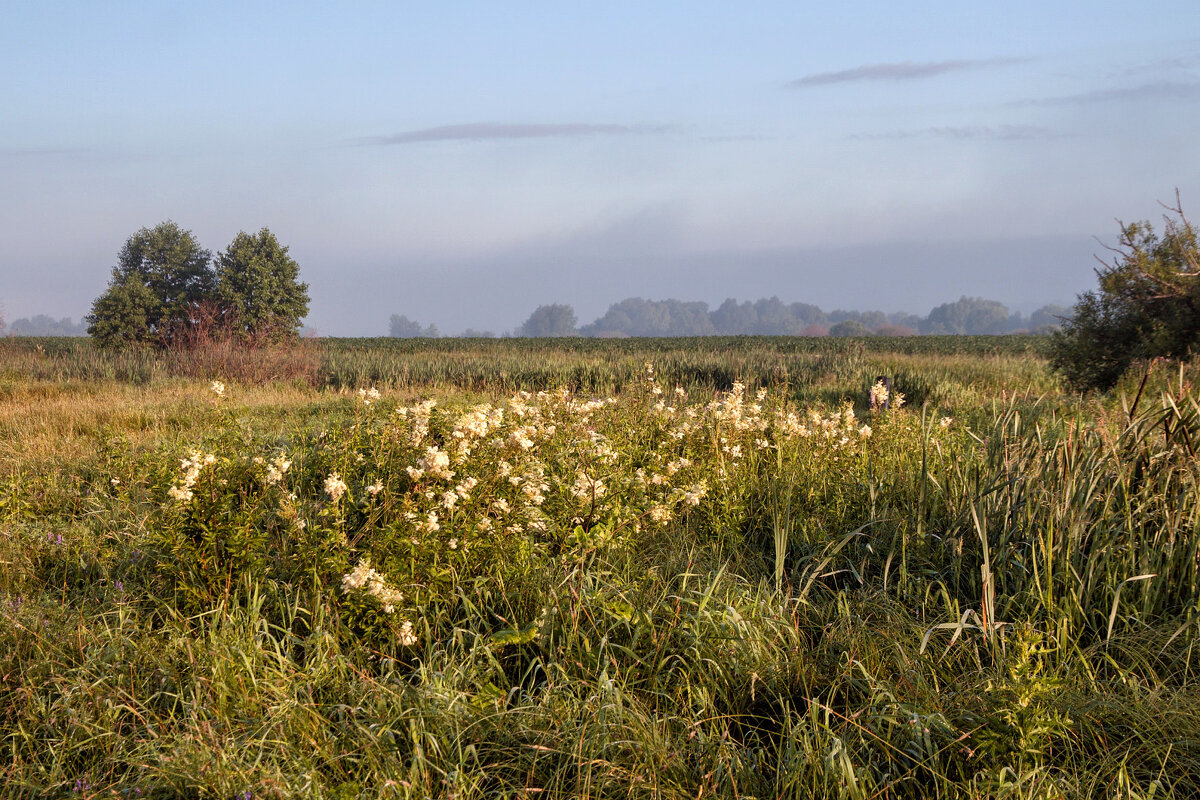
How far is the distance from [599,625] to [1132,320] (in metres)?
11.7

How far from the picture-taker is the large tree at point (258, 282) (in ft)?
141

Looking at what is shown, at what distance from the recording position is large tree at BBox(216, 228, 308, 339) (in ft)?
141

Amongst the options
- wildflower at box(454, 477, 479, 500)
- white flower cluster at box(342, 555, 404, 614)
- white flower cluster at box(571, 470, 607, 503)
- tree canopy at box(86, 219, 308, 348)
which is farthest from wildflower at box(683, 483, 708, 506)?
tree canopy at box(86, 219, 308, 348)

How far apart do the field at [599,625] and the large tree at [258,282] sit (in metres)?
42.0

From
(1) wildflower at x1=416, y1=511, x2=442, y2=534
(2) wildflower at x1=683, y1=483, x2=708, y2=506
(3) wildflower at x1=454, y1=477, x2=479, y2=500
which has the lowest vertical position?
(2) wildflower at x1=683, y1=483, x2=708, y2=506

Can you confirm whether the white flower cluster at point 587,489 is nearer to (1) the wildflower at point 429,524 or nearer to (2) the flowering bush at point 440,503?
(2) the flowering bush at point 440,503

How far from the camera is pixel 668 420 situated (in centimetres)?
591

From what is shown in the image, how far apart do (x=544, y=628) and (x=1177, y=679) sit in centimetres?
243

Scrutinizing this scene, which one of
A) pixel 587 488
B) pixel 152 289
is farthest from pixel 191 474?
pixel 152 289

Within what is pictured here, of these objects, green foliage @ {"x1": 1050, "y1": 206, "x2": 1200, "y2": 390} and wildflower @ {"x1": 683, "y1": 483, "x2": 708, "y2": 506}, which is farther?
green foliage @ {"x1": 1050, "y1": 206, "x2": 1200, "y2": 390}

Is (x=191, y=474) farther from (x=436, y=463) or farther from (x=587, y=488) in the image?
(x=587, y=488)

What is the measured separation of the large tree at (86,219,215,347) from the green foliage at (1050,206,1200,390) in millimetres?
41430

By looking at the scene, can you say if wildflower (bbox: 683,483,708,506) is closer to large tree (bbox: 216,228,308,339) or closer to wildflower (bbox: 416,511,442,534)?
wildflower (bbox: 416,511,442,534)

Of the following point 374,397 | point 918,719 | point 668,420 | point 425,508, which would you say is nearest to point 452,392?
point 668,420
